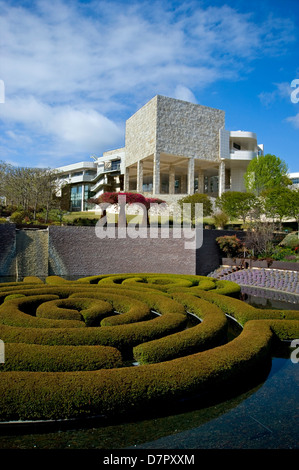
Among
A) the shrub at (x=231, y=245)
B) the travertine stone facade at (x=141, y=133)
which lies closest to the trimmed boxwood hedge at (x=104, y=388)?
the shrub at (x=231, y=245)

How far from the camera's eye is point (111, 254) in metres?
22.5

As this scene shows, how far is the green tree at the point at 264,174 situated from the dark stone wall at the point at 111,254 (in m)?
26.8

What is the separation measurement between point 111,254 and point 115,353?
17140 millimetres

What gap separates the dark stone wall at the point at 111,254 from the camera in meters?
21.8

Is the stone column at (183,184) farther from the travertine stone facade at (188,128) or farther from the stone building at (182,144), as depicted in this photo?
the travertine stone facade at (188,128)

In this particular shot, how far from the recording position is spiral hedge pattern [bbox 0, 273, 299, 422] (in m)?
4.40

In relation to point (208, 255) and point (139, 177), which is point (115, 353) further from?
point (139, 177)

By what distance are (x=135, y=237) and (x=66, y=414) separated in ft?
60.7

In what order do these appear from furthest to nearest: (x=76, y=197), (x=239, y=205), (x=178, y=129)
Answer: (x=76, y=197), (x=178, y=129), (x=239, y=205)

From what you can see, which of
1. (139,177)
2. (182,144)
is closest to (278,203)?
(182,144)

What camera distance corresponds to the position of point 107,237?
2258cm

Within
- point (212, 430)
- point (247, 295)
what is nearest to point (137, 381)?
point (212, 430)

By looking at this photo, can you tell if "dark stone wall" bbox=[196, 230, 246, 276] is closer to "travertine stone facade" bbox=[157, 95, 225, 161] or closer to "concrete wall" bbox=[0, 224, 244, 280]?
"concrete wall" bbox=[0, 224, 244, 280]

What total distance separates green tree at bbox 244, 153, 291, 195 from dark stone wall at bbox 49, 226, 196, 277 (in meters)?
26.8
